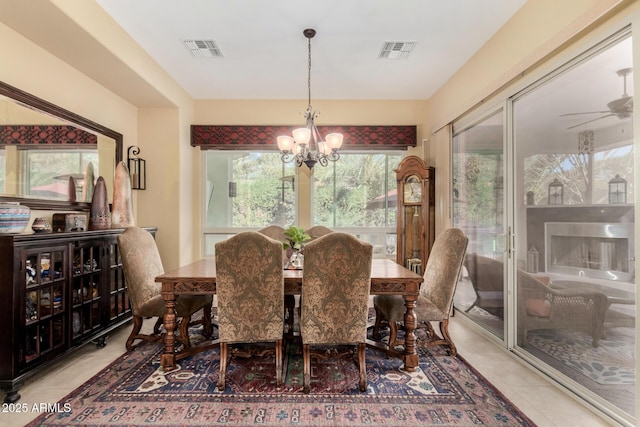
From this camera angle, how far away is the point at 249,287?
6.66 feet

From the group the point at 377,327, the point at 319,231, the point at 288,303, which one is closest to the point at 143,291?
the point at 288,303

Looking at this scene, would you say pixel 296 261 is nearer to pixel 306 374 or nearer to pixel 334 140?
pixel 306 374

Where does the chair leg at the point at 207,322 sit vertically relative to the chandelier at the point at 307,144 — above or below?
below

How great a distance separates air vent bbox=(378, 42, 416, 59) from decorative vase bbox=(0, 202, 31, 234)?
323 centimetres

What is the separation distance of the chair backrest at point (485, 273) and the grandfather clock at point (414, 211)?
68 centimetres

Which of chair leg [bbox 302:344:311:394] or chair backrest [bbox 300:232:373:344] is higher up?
chair backrest [bbox 300:232:373:344]

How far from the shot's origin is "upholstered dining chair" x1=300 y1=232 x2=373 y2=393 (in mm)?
1971

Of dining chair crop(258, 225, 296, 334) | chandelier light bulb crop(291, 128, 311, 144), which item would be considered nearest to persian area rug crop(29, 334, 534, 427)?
dining chair crop(258, 225, 296, 334)

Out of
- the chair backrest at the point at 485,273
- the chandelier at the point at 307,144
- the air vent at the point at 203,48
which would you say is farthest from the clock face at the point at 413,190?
the air vent at the point at 203,48

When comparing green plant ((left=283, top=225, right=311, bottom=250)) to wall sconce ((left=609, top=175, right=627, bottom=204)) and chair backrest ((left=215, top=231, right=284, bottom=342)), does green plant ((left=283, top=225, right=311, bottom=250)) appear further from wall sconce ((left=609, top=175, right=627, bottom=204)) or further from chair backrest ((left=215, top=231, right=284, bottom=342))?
wall sconce ((left=609, top=175, right=627, bottom=204))

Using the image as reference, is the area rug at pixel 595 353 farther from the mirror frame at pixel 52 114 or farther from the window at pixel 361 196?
the mirror frame at pixel 52 114

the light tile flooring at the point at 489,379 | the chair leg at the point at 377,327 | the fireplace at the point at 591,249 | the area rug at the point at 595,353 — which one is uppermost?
the fireplace at the point at 591,249

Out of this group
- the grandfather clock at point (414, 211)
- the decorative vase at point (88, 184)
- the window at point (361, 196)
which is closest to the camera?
the decorative vase at point (88, 184)

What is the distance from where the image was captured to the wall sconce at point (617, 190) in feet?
5.66
